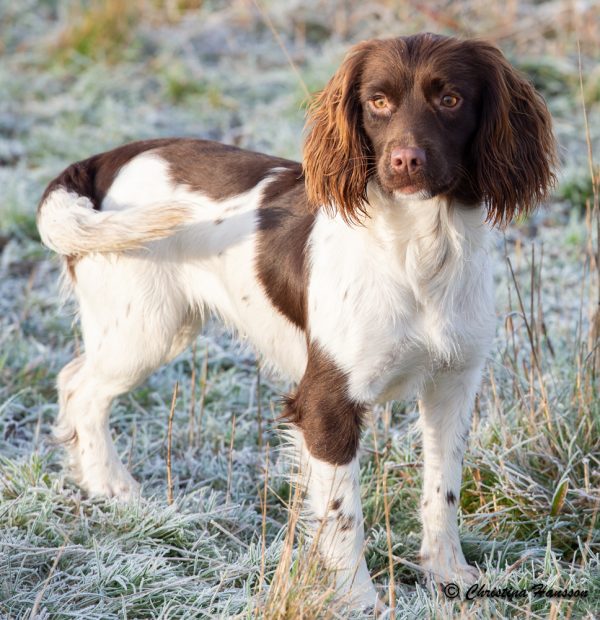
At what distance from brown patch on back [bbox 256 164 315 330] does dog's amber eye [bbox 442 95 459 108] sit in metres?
0.58

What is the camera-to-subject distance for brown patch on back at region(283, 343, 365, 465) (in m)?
2.78

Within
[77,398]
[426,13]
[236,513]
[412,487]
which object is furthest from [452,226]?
[426,13]

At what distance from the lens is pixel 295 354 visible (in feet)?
10.3

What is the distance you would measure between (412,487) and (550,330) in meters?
1.38

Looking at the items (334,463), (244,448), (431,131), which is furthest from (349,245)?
(244,448)

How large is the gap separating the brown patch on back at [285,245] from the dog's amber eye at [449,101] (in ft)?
1.91

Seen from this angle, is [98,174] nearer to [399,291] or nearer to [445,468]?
[399,291]

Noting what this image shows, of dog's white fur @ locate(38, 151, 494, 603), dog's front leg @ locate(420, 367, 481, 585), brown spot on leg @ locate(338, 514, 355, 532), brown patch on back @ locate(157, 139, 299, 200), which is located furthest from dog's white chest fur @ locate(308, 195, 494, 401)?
brown patch on back @ locate(157, 139, 299, 200)

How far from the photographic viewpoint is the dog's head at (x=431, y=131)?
254 cm

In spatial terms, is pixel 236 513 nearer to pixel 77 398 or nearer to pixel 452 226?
pixel 77 398

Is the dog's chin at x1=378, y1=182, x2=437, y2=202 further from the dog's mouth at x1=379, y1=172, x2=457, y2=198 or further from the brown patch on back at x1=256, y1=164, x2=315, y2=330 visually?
the brown patch on back at x1=256, y1=164, x2=315, y2=330

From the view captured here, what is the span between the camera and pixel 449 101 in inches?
102

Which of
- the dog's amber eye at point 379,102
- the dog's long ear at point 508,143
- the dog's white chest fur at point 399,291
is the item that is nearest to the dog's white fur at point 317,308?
the dog's white chest fur at point 399,291

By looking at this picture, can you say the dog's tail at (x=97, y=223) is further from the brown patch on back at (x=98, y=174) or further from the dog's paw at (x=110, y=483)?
the dog's paw at (x=110, y=483)
